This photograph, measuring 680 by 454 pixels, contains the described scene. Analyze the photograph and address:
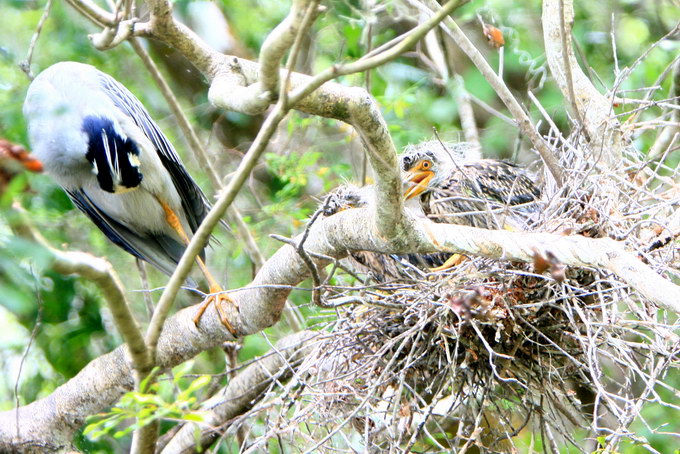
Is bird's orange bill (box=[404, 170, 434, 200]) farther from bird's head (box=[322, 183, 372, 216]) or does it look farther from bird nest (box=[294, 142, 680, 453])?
bird nest (box=[294, 142, 680, 453])

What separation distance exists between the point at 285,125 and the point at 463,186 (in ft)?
6.78

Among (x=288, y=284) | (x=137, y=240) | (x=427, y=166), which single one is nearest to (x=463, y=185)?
(x=427, y=166)

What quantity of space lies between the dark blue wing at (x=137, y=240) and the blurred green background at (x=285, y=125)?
0.19 meters

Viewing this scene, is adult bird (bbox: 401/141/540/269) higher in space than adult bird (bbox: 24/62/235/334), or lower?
lower

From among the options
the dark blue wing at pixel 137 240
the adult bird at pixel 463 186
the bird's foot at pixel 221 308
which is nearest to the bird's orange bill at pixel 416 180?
the adult bird at pixel 463 186

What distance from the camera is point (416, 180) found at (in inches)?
150

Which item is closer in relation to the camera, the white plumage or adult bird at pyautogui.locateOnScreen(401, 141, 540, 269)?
adult bird at pyautogui.locateOnScreen(401, 141, 540, 269)

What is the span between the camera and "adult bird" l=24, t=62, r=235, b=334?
3.89 meters

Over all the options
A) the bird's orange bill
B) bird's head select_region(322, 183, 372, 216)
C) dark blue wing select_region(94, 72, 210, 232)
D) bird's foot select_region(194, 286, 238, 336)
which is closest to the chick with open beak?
the bird's orange bill

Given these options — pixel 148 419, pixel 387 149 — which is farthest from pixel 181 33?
pixel 148 419

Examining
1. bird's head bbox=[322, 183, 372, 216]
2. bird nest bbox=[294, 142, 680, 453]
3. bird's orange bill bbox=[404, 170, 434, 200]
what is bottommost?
bird nest bbox=[294, 142, 680, 453]

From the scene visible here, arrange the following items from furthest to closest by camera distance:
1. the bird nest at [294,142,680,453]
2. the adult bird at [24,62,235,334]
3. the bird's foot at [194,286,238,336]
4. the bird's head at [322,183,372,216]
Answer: the adult bird at [24,62,235,334], the bird's head at [322,183,372,216], the bird's foot at [194,286,238,336], the bird nest at [294,142,680,453]

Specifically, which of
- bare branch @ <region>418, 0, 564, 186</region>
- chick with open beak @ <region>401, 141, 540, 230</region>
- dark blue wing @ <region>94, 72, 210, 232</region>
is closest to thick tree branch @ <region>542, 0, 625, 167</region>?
bare branch @ <region>418, 0, 564, 186</region>

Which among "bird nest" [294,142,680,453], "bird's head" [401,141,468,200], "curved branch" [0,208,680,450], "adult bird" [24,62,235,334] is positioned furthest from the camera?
"adult bird" [24,62,235,334]
